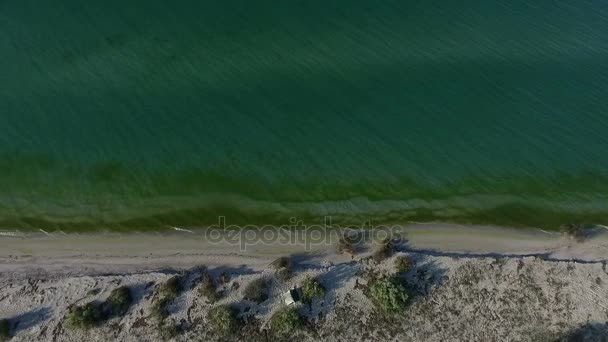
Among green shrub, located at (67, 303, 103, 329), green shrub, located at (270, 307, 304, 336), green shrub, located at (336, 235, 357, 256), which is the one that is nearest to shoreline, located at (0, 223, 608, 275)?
green shrub, located at (336, 235, 357, 256)

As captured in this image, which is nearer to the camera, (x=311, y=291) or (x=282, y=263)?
(x=311, y=291)

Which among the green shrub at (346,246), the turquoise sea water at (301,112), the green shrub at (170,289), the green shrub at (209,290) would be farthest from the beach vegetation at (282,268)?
the green shrub at (170,289)

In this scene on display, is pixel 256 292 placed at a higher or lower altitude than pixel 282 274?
lower

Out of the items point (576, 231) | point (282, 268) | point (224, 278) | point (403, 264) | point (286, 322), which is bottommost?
point (286, 322)

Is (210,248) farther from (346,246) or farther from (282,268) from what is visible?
(346,246)

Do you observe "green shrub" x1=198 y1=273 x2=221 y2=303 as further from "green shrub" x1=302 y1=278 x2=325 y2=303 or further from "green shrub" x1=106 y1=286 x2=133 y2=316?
"green shrub" x1=302 y1=278 x2=325 y2=303

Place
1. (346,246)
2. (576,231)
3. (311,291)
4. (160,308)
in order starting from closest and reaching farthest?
(160,308), (311,291), (346,246), (576,231)

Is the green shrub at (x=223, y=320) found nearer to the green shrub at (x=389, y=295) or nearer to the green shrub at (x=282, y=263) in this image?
the green shrub at (x=282, y=263)

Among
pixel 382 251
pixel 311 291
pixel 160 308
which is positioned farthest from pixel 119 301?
pixel 382 251
